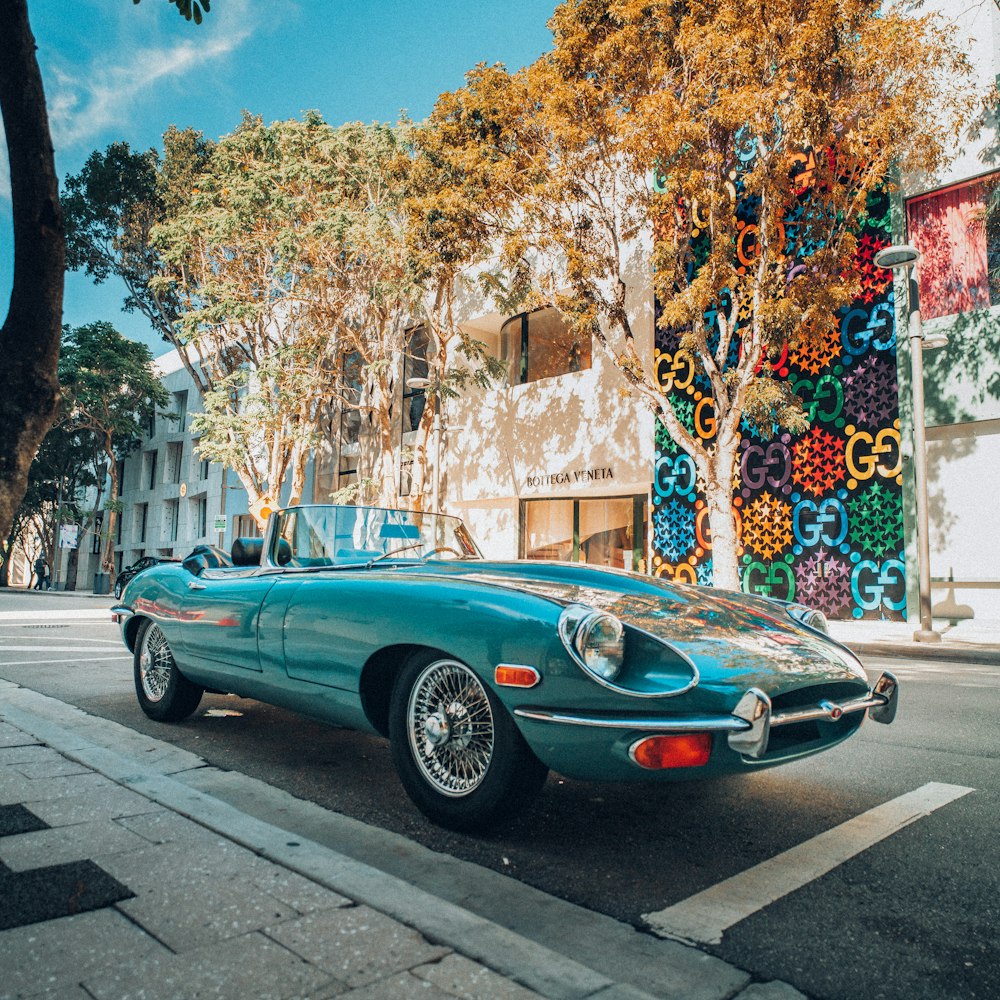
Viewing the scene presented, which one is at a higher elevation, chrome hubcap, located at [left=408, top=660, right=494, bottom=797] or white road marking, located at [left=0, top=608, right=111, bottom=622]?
→ chrome hubcap, located at [left=408, top=660, right=494, bottom=797]

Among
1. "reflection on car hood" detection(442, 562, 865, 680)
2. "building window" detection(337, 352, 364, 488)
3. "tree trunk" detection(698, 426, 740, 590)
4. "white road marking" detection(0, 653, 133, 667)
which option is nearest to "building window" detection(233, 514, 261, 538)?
"building window" detection(337, 352, 364, 488)

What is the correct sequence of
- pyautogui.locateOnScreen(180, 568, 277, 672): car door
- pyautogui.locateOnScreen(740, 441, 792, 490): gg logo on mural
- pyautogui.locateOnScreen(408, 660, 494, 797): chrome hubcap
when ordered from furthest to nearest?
pyautogui.locateOnScreen(740, 441, 792, 490): gg logo on mural, pyautogui.locateOnScreen(180, 568, 277, 672): car door, pyautogui.locateOnScreen(408, 660, 494, 797): chrome hubcap

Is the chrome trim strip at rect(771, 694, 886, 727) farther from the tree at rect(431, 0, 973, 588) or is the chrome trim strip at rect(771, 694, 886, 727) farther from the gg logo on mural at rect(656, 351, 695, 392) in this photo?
the gg logo on mural at rect(656, 351, 695, 392)

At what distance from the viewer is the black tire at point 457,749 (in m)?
2.81

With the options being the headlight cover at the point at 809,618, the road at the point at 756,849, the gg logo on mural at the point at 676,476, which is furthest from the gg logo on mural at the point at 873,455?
the headlight cover at the point at 809,618

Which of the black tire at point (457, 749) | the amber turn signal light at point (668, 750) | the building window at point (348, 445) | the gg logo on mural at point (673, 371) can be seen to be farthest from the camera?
the building window at point (348, 445)

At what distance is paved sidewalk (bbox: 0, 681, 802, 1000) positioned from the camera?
6.14ft

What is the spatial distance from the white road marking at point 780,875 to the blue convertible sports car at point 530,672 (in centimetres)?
36

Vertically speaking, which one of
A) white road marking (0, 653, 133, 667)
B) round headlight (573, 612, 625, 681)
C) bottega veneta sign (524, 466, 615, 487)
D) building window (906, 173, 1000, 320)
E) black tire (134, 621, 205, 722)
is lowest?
white road marking (0, 653, 133, 667)

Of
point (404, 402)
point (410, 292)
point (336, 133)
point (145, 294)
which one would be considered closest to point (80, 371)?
point (145, 294)

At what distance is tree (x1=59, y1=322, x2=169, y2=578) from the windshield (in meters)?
29.7

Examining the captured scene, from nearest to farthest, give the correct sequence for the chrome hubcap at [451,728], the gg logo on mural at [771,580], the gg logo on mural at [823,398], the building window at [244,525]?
the chrome hubcap at [451,728]
the gg logo on mural at [823,398]
the gg logo on mural at [771,580]
the building window at [244,525]

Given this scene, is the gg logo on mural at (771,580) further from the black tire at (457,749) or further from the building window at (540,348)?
the black tire at (457,749)

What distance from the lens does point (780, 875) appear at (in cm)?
266
